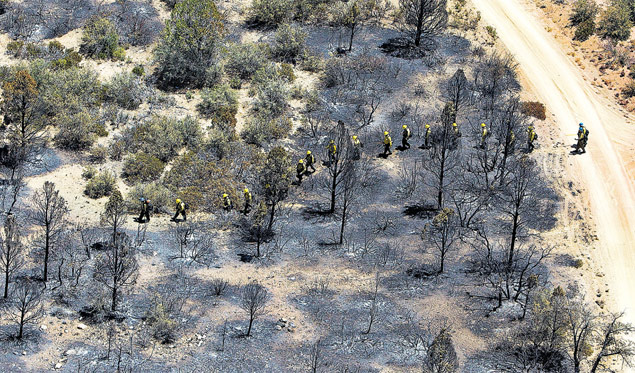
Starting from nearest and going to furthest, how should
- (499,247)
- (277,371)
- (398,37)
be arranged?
1. (277,371)
2. (499,247)
3. (398,37)

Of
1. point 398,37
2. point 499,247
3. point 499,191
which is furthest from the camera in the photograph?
point 398,37

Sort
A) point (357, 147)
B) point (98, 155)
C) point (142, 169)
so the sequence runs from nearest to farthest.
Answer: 1. point (142, 169)
2. point (98, 155)
3. point (357, 147)

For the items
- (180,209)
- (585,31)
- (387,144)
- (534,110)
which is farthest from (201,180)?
(585,31)

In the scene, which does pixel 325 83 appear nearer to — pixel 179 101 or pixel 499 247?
pixel 179 101

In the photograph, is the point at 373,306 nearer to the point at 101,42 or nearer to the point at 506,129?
the point at 506,129

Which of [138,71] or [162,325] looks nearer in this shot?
[162,325]

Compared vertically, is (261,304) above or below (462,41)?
below

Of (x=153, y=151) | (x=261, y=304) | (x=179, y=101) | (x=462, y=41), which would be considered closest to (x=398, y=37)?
(x=462, y=41)
